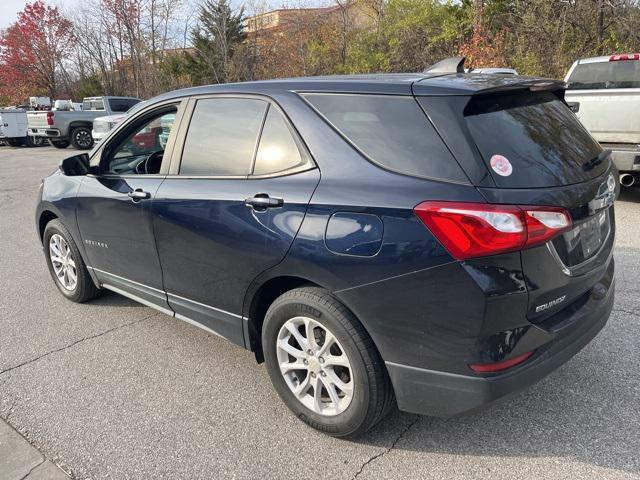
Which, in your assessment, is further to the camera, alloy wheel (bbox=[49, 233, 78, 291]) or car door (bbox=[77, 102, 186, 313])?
alloy wheel (bbox=[49, 233, 78, 291])

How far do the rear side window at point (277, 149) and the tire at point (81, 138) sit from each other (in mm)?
20087

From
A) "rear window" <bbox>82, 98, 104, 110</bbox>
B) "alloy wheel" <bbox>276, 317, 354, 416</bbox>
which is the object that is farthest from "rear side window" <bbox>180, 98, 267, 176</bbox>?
"rear window" <bbox>82, 98, 104, 110</bbox>

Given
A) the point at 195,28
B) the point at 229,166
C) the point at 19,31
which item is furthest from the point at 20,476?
the point at 19,31

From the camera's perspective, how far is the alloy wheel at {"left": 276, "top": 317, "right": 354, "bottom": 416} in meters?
2.57

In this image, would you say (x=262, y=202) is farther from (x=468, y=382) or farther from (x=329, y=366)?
(x=468, y=382)

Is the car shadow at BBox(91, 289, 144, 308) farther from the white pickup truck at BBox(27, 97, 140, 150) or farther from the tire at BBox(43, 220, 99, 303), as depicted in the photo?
the white pickup truck at BBox(27, 97, 140, 150)

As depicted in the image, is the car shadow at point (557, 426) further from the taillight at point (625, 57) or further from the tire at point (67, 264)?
the taillight at point (625, 57)

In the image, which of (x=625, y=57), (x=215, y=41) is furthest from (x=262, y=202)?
(x=215, y=41)

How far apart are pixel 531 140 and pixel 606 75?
20.9ft

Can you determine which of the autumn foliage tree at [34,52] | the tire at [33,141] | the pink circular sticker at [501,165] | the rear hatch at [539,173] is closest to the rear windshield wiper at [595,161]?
the rear hatch at [539,173]

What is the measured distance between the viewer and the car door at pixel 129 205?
11.4ft

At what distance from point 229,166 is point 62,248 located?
2.43m

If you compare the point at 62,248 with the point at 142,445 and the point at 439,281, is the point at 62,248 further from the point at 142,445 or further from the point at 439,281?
the point at 439,281

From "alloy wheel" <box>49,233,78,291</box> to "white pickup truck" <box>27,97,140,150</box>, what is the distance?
16870 mm
